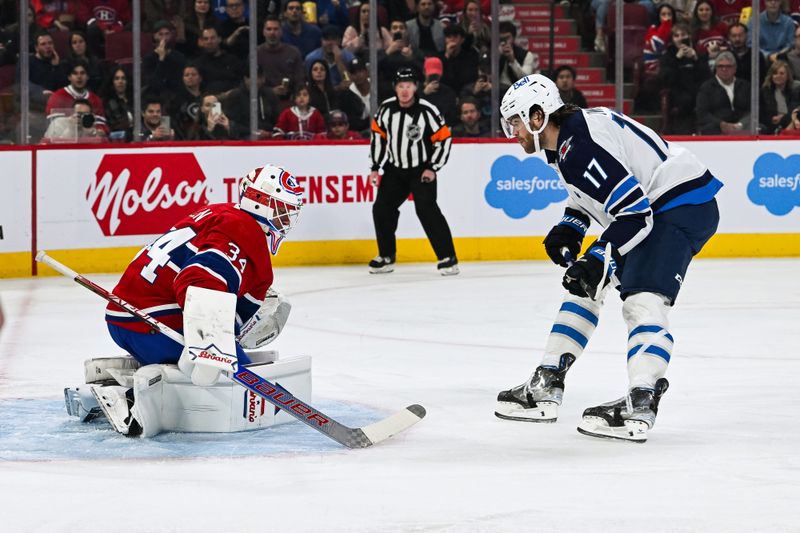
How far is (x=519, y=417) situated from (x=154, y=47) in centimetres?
538

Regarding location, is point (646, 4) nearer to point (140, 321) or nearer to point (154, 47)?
point (154, 47)

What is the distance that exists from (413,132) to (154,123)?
5.72 ft

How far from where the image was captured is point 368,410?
4.52 meters

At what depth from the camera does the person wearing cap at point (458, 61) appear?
9.80 meters

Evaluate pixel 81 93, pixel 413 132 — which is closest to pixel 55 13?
pixel 81 93

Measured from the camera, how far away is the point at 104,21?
889 centimetres

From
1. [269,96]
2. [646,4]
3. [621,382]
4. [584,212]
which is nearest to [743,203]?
[646,4]

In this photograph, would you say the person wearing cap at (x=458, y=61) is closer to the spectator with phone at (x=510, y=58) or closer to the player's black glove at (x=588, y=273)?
the spectator with phone at (x=510, y=58)

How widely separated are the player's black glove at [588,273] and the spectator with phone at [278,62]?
5607mm

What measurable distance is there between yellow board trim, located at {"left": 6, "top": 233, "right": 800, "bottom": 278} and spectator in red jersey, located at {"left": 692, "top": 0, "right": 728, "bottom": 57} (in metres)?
1.45

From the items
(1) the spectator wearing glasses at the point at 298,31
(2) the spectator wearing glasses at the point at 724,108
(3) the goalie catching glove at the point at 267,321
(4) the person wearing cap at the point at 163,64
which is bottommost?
(3) the goalie catching glove at the point at 267,321

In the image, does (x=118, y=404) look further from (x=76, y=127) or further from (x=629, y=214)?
(x=76, y=127)

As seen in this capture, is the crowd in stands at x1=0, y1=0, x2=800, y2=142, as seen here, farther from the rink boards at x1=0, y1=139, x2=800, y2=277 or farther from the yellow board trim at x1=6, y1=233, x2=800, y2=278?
the yellow board trim at x1=6, y1=233, x2=800, y2=278

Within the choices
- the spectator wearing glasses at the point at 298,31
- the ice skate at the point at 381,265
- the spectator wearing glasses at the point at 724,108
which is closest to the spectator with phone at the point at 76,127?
the spectator wearing glasses at the point at 298,31
